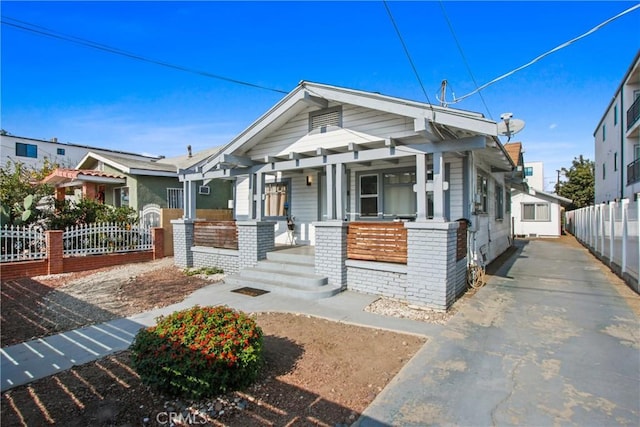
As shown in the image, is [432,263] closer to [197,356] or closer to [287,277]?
[287,277]

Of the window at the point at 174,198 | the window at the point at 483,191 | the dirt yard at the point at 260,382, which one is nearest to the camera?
the dirt yard at the point at 260,382

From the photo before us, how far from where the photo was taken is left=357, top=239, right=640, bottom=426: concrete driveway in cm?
285

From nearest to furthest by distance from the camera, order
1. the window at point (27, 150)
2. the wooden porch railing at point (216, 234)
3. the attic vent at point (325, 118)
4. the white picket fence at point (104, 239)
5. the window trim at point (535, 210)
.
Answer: the attic vent at point (325, 118), the wooden porch railing at point (216, 234), the white picket fence at point (104, 239), the window trim at point (535, 210), the window at point (27, 150)

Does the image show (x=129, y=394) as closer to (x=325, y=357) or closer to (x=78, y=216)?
(x=325, y=357)

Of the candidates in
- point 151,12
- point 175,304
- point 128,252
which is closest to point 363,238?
point 175,304

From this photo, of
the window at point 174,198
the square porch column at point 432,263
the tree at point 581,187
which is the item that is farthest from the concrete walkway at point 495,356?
the tree at point 581,187

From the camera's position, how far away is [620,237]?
8.33 m

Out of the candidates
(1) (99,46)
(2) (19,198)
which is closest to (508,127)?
(1) (99,46)

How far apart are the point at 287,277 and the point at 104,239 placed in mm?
7120

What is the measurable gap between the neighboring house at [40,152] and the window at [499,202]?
25.1 meters

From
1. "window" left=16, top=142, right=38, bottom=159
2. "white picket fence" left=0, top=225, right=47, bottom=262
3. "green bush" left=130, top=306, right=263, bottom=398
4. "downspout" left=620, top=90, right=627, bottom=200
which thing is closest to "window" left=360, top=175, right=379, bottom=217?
"green bush" left=130, top=306, right=263, bottom=398

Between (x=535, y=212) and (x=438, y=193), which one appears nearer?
(x=438, y=193)

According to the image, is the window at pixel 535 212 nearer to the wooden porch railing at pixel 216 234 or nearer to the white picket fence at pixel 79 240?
the wooden porch railing at pixel 216 234

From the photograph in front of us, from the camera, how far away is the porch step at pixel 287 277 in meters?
6.80
